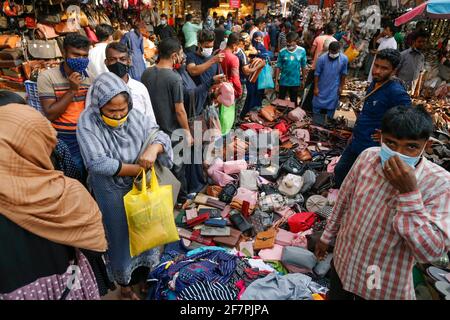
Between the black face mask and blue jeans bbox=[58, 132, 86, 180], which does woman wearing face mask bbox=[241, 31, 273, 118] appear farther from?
blue jeans bbox=[58, 132, 86, 180]

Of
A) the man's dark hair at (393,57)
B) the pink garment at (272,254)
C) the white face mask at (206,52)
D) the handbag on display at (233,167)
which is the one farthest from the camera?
the handbag on display at (233,167)

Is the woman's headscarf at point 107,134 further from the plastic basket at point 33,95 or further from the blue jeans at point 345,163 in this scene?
the blue jeans at point 345,163

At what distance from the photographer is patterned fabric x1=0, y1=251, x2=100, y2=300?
140cm

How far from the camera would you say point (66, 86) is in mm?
2766

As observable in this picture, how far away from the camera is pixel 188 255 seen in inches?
115

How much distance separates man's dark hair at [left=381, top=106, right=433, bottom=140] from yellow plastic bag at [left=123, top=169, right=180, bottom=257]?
4.81ft

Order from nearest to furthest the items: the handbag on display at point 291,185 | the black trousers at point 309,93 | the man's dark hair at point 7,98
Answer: the man's dark hair at point 7,98 < the handbag on display at point 291,185 < the black trousers at point 309,93

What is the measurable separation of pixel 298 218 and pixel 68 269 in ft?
8.81

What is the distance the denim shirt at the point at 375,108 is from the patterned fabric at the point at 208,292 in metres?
2.15

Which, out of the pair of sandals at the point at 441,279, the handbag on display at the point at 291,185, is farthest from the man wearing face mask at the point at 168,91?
the pair of sandals at the point at 441,279

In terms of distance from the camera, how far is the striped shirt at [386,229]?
130 centimetres

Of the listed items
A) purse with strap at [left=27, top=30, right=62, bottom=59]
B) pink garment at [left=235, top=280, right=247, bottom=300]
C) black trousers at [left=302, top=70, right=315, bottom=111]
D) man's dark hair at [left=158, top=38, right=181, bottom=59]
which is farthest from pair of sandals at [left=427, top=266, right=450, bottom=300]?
purse with strap at [left=27, top=30, right=62, bottom=59]

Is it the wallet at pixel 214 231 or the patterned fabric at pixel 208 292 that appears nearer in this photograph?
the patterned fabric at pixel 208 292
